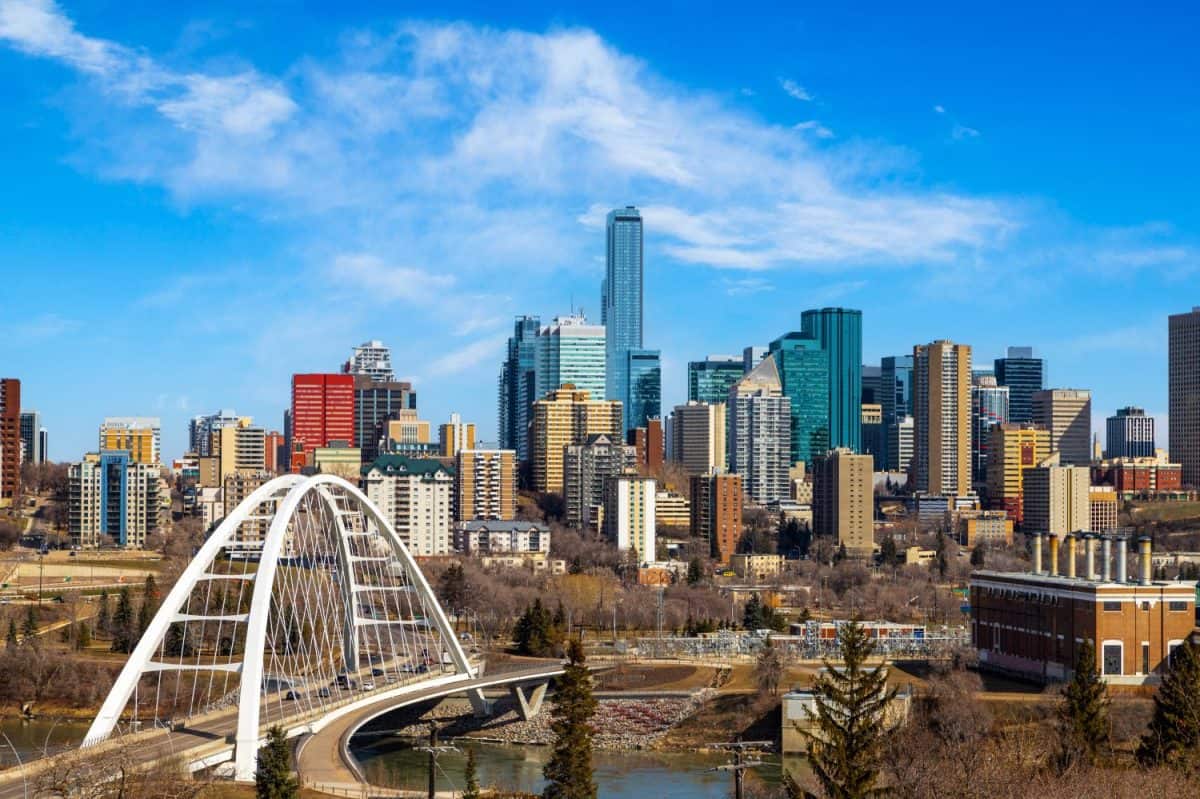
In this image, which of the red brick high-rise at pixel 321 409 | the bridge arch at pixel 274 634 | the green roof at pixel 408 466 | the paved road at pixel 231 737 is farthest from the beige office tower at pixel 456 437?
the paved road at pixel 231 737

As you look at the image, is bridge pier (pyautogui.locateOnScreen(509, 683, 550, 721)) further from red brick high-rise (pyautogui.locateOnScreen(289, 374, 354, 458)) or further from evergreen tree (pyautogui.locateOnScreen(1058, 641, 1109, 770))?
red brick high-rise (pyautogui.locateOnScreen(289, 374, 354, 458))

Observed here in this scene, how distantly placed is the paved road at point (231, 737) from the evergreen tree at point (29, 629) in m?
20.8

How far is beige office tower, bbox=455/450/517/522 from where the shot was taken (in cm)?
12525

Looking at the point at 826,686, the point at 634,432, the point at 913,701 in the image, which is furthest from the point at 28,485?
the point at 826,686

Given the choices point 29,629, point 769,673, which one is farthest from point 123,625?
point 769,673

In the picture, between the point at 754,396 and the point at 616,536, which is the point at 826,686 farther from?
the point at 754,396

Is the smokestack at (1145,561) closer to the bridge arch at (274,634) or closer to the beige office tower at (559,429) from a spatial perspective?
the bridge arch at (274,634)

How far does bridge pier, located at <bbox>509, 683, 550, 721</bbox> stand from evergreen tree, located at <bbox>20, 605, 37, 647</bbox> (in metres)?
19.4

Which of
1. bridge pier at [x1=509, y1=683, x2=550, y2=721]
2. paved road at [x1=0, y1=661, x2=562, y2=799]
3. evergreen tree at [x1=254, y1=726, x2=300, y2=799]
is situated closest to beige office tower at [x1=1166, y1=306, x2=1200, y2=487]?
bridge pier at [x1=509, y1=683, x2=550, y2=721]

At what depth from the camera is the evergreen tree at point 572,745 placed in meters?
39.5

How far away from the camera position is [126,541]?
105438 mm

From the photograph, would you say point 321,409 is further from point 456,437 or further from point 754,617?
point 754,617

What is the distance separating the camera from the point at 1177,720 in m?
41.2

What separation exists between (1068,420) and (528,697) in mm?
147427
